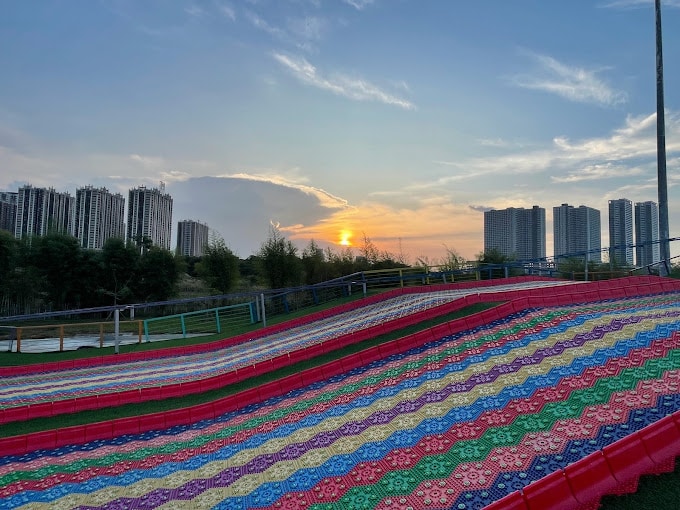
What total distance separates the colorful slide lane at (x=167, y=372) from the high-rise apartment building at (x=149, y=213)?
36551 millimetres

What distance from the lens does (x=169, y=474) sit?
4043 millimetres

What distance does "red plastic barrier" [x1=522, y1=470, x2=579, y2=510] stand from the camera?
2592 millimetres

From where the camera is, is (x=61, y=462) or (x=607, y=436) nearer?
(x=607, y=436)

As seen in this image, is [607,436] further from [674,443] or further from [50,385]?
[50,385]

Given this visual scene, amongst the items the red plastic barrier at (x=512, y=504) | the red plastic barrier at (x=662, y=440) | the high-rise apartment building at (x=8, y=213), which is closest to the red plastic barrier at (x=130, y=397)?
the red plastic barrier at (x=512, y=504)

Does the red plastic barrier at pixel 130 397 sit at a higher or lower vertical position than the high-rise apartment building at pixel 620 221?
lower

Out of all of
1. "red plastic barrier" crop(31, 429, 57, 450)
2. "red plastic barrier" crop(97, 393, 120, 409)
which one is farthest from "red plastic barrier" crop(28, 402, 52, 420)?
"red plastic barrier" crop(31, 429, 57, 450)

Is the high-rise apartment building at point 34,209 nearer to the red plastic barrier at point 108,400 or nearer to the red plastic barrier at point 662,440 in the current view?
the red plastic barrier at point 108,400

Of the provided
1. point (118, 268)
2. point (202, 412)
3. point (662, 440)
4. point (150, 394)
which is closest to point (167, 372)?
point (150, 394)

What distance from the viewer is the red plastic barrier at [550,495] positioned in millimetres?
2592

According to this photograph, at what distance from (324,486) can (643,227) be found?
23193 mm

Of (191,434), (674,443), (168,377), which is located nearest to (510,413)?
(674,443)

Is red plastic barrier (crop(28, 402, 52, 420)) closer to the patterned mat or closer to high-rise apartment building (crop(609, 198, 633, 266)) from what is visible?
the patterned mat

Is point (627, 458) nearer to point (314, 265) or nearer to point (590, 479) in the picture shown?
point (590, 479)
